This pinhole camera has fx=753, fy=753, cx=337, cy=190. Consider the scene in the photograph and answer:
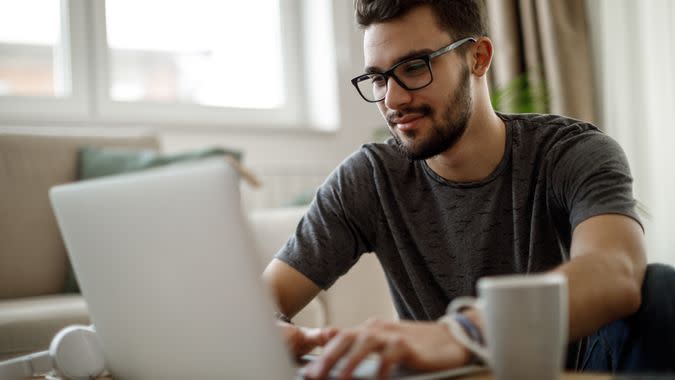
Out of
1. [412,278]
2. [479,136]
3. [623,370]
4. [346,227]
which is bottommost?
[623,370]

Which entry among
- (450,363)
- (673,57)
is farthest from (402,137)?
(673,57)

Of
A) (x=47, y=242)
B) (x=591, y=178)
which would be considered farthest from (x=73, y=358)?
(x=47, y=242)

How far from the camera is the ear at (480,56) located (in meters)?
1.47

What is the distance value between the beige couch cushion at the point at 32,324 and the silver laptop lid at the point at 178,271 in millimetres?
1039

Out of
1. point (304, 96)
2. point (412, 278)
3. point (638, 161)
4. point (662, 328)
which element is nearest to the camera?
point (662, 328)

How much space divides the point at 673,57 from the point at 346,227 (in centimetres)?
221

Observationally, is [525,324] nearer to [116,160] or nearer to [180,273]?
[180,273]

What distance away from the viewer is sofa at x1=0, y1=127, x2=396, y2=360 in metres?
2.12

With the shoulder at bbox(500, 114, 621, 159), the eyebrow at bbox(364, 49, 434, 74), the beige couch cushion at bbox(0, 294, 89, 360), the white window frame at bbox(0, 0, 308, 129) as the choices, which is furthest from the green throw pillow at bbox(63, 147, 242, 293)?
the shoulder at bbox(500, 114, 621, 159)

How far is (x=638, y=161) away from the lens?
3.24 metres

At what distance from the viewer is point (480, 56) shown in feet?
4.86

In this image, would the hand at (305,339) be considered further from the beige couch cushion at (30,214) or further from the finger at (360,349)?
the beige couch cushion at (30,214)

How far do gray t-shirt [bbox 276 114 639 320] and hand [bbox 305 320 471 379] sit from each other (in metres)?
0.52

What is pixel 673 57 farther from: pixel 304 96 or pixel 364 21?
pixel 364 21
